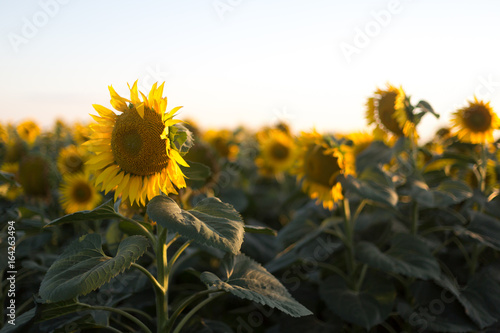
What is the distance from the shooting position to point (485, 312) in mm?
2244

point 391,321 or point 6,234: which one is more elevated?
point 6,234

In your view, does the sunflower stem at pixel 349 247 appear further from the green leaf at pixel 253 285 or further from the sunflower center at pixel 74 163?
the sunflower center at pixel 74 163

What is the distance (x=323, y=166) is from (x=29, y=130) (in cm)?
481

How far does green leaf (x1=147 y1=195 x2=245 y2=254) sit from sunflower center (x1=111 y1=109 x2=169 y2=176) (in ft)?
0.50

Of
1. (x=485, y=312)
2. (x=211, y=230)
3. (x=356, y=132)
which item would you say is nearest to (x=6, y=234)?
(x=211, y=230)

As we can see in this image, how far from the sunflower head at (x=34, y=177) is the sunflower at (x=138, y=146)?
6.17 ft

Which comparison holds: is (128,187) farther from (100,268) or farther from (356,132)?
(356,132)

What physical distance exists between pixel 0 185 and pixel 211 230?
2.17 meters

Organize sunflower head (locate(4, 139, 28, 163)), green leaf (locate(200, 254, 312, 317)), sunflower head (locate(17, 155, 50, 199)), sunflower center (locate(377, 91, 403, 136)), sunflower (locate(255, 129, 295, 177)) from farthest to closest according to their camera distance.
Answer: sunflower (locate(255, 129, 295, 177))
sunflower head (locate(4, 139, 28, 163))
sunflower head (locate(17, 155, 50, 199))
sunflower center (locate(377, 91, 403, 136))
green leaf (locate(200, 254, 312, 317))

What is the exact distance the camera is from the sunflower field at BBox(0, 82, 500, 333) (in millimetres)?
1480

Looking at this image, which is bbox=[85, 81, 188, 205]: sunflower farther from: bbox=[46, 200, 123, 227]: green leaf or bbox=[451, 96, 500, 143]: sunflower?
bbox=[451, 96, 500, 143]: sunflower

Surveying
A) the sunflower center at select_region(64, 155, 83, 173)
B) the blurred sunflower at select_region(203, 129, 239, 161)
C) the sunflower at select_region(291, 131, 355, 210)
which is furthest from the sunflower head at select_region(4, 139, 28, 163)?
the sunflower at select_region(291, 131, 355, 210)

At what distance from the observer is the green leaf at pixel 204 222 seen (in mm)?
1236

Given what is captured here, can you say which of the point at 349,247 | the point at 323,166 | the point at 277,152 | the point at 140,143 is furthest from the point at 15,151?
the point at 349,247
